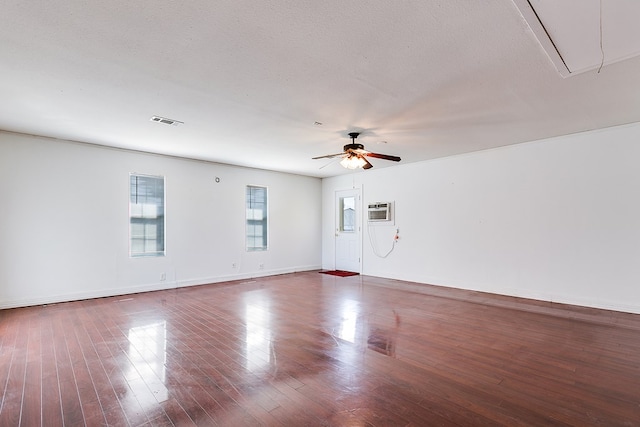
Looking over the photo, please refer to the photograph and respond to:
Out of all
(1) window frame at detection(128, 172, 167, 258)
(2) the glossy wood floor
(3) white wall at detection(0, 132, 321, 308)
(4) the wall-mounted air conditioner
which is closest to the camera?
(2) the glossy wood floor

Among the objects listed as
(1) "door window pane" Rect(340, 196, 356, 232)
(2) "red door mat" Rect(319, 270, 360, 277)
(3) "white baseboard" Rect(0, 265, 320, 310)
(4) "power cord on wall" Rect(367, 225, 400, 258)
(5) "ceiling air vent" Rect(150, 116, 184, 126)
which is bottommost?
(2) "red door mat" Rect(319, 270, 360, 277)

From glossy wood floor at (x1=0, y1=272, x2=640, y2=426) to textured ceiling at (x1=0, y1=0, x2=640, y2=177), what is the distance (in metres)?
2.58

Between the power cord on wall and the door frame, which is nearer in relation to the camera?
the power cord on wall

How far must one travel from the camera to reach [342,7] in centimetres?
197

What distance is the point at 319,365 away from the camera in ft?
8.87

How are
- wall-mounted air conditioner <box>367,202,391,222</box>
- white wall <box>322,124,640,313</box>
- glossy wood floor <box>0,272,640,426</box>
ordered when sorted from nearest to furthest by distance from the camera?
glossy wood floor <box>0,272,640,426</box> → white wall <box>322,124,640,313</box> → wall-mounted air conditioner <box>367,202,391,222</box>

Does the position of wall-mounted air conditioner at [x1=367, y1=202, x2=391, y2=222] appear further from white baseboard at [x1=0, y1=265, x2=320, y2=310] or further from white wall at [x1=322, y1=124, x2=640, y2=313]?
white baseboard at [x1=0, y1=265, x2=320, y2=310]

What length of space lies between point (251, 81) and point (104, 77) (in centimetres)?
135

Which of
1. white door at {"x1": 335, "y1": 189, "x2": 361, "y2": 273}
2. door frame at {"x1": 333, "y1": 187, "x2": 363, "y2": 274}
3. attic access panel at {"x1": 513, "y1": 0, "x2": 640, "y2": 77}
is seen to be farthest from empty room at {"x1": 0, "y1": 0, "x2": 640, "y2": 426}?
white door at {"x1": 335, "y1": 189, "x2": 361, "y2": 273}

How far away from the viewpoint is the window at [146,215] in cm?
570

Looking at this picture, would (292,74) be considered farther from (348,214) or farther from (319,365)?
(348,214)

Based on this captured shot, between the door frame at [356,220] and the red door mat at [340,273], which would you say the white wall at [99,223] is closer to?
the red door mat at [340,273]

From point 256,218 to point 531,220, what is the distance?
5553 mm

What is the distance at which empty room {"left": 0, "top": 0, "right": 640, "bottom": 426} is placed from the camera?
2100 millimetres
